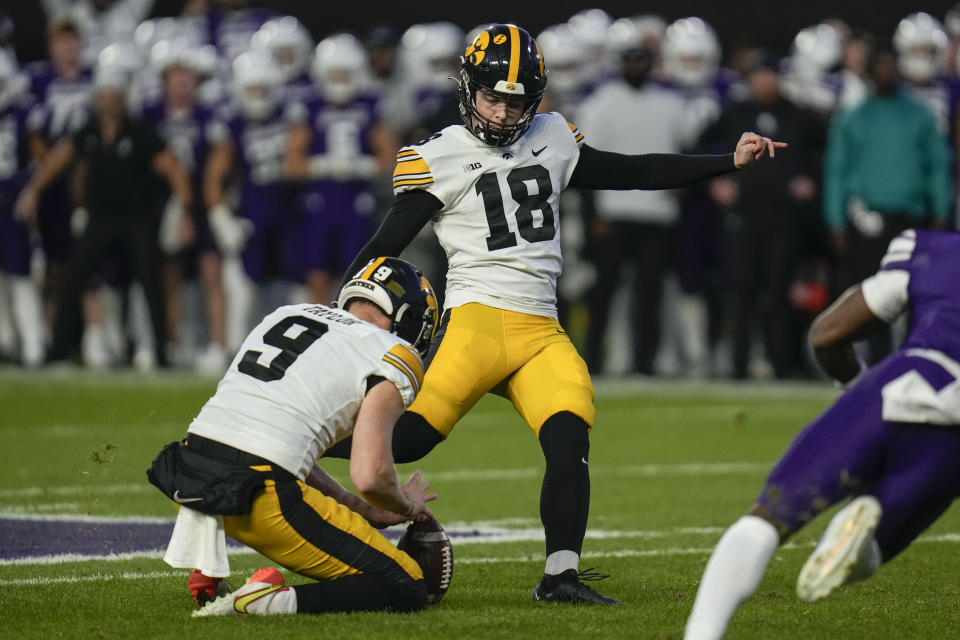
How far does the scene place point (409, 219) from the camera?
5375 millimetres

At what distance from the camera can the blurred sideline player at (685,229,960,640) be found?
3.71m

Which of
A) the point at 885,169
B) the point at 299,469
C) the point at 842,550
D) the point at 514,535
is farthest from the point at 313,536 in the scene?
the point at 885,169

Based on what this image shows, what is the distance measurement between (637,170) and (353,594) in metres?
1.82

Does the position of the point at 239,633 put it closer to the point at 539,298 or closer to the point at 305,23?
the point at 539,298

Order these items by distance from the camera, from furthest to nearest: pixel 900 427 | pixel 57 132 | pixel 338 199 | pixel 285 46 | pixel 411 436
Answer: pixel 285 46
pixel 57 132
pixel 338 199
pixel 411 436
pixel 900 427

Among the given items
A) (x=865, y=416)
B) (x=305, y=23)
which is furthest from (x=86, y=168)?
(x=865, y=416)

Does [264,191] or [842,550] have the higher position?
[842,550]

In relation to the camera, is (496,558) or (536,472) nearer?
(496,558)

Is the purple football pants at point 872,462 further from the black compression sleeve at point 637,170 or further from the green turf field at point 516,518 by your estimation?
the black compression sleeve at point 637,170

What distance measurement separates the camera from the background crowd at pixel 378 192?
12.4 meters

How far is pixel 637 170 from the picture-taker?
220 inches

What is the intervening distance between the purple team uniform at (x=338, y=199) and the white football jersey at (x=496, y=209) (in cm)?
765

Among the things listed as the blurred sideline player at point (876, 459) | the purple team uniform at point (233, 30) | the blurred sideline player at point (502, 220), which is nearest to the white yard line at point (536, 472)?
the blurred sideline player at point (502, 220)

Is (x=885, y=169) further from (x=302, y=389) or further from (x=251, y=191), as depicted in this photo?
(x=302, y=389)
